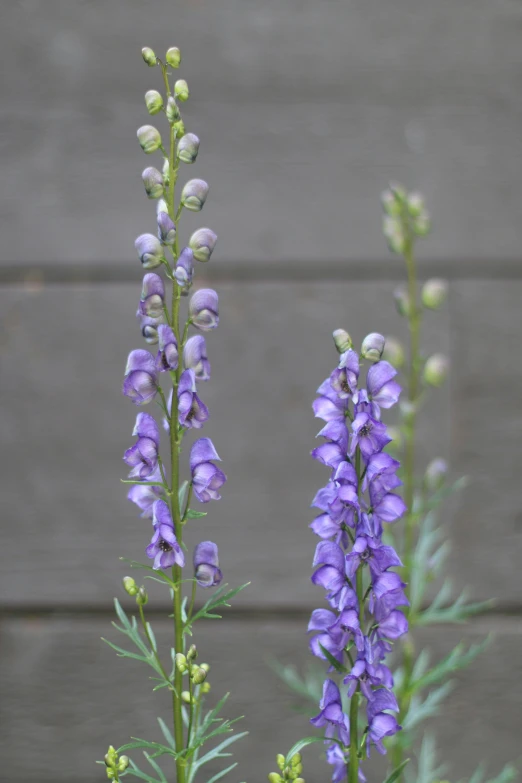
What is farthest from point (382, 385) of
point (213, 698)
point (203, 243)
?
point (213, 698)

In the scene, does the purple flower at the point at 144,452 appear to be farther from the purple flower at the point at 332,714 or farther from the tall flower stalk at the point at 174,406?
the purple flower at the point at 332,714

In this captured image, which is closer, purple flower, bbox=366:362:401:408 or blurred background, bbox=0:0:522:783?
purple flower, bbox=366:362:401:408

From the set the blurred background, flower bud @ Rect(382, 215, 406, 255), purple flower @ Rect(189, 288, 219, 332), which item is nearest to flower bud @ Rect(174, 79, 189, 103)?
purple flower @ Rect(189, 288, 219, 332)

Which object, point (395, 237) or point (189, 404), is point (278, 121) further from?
point (189, 404)

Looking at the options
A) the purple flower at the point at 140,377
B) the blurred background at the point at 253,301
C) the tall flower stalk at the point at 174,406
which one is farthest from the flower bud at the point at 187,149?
the blurred background at the point at 253,301

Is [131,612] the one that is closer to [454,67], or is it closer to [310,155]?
[310,155]

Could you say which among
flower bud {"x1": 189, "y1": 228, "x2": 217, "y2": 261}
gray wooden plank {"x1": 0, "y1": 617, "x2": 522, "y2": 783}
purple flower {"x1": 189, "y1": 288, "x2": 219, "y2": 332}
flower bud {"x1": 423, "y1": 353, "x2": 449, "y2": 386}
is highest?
flower bud {"x1": 423, "y1": 353, "x2": 449, "y2": 386}

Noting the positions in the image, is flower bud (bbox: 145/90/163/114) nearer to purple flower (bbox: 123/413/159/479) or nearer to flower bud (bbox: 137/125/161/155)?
flower bud (bbox: 137/125/161/155)
